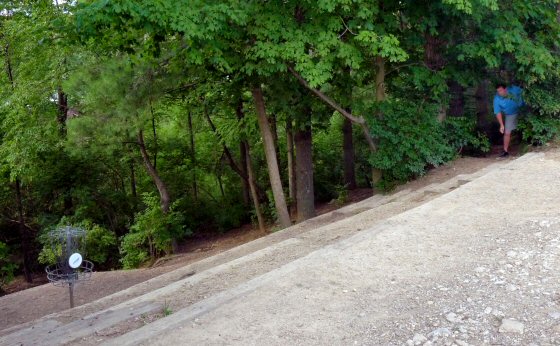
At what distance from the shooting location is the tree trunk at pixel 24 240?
16.5 m

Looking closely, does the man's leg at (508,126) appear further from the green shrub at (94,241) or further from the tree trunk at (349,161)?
the green shrub at (94,241)

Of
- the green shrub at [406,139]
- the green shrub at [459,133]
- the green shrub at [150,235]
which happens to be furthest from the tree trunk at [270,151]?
the green shrub at [150,235]

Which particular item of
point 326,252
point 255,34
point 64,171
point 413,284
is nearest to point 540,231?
point 413,284

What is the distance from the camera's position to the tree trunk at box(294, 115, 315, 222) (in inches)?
482

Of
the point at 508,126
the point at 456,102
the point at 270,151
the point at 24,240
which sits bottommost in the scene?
the point at 24,240

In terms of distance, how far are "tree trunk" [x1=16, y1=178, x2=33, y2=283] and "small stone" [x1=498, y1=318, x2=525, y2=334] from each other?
51.8 ft

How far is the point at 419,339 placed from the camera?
3.76 m

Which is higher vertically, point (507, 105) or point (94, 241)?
point (507, 105)

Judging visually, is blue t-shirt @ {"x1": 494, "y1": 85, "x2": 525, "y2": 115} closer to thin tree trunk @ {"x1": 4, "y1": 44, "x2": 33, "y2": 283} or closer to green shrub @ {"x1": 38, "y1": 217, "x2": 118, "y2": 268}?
green shrub @ {"x1": 38, "y1": 217, "x2": 118, "y2": 268}

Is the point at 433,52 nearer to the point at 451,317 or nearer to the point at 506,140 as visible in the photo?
the point at 506,140

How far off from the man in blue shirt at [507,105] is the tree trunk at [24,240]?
13.8 meters

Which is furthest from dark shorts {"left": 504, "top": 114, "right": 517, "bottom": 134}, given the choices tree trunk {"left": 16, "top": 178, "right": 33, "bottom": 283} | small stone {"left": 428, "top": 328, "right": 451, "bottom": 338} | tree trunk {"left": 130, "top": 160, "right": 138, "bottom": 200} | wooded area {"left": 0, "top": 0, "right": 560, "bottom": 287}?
tree trunk {"left": 16, "top": 178, "right": 33, "bottom": 283}

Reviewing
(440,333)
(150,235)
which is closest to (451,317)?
(440,333)

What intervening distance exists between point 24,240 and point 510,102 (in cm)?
Result: 1465
